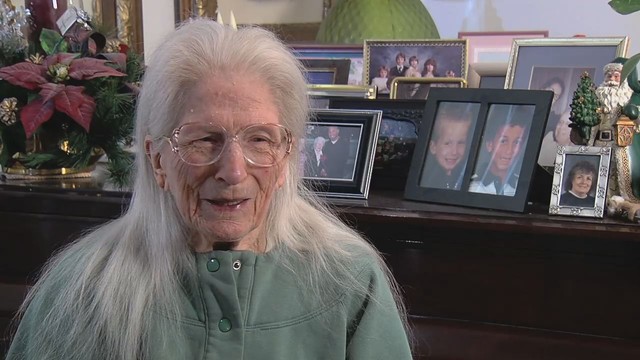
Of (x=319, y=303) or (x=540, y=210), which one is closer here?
(x=319, y=303)

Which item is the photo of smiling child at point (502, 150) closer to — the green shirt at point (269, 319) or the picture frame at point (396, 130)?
the picture frame at point (396, 130)

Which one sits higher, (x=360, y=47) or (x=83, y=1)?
(x=83, y=1)

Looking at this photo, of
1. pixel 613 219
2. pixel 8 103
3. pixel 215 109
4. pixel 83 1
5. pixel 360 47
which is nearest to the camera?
pixel 215 109

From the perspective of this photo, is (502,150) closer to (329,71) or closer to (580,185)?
(580,185)

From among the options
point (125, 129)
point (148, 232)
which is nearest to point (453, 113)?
point (148, 232)

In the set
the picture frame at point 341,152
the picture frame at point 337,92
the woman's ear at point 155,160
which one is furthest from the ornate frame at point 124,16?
the woman's ear at point 155,160

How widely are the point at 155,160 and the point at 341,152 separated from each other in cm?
35

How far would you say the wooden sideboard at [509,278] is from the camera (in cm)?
87

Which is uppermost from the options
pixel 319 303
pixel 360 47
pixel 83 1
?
pixel 83 1

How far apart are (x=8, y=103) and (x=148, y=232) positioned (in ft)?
1.72

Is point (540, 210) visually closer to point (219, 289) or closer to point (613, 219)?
point (613, 219)

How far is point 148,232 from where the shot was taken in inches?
32.3

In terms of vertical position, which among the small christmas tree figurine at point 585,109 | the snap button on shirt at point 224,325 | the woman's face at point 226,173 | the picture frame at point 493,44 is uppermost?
the picture frame at point 493,44

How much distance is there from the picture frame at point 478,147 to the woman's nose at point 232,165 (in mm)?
363
